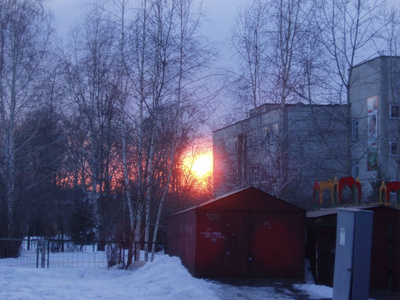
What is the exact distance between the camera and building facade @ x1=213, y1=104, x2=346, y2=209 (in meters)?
21.4

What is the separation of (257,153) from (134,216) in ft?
22.3

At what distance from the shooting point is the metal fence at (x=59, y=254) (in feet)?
61.3

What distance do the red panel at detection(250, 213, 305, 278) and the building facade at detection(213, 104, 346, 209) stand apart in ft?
24.1

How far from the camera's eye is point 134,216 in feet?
63.6

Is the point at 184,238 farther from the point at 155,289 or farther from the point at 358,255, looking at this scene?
the point at 358,255

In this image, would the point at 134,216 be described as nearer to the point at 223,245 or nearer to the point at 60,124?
the point at 223,245

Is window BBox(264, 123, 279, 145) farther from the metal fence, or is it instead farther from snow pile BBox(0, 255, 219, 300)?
snow pile BBox(0, 255, 219, 300)

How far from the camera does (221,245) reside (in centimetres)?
1306

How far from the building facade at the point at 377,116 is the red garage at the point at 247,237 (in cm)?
1408

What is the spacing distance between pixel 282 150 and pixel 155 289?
11.3 m

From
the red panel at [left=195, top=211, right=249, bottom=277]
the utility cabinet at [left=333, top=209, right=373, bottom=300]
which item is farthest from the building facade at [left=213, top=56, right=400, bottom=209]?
the utility cabinet at [left=333, top=209, right=373, bottom=300]

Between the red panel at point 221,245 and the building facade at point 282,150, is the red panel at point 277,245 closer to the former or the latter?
the red panel at point 221,245

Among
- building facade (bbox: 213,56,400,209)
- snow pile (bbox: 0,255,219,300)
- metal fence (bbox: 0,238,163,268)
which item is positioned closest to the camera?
snow pile (bbox: 0,255,219,300)

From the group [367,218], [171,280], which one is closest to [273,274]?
[171,280]
